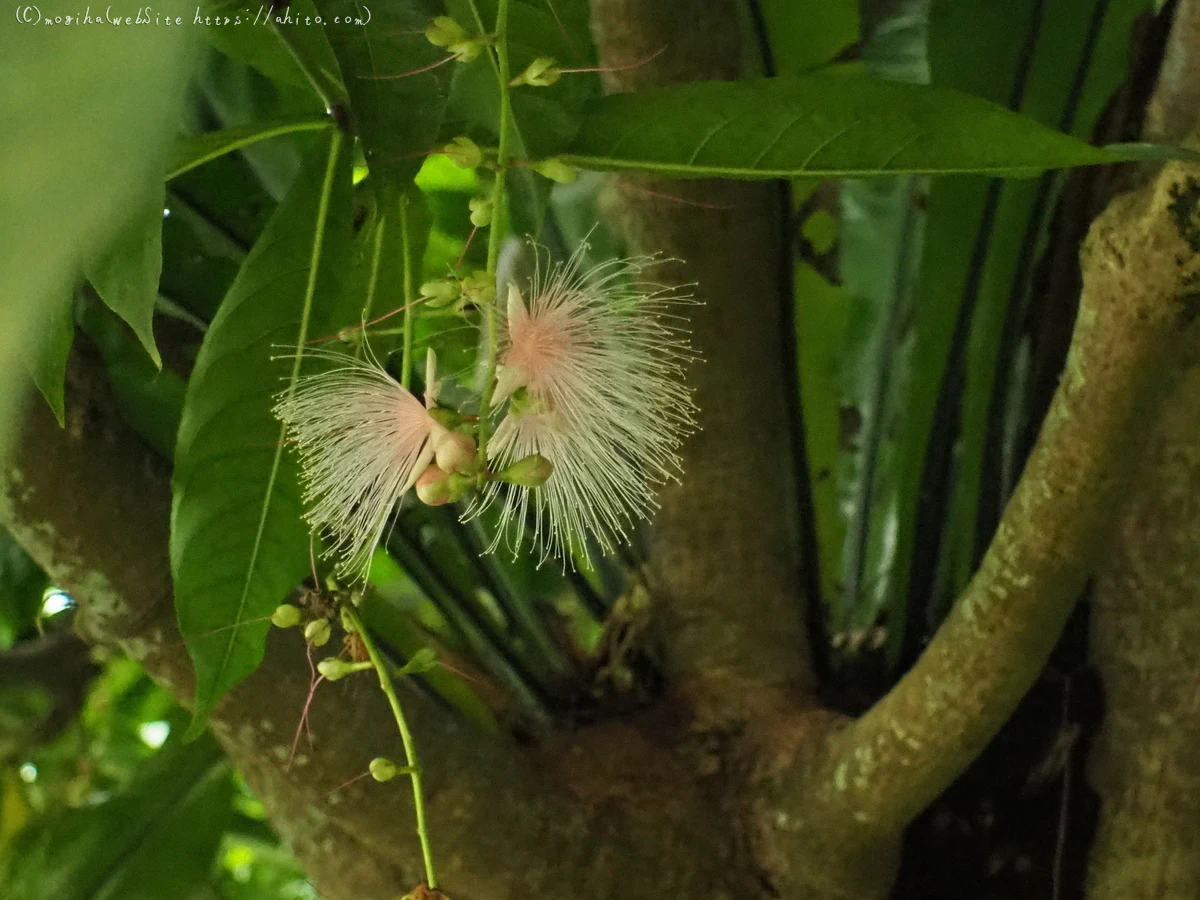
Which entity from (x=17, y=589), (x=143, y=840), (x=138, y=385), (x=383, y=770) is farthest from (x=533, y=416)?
(x=17, y=589)

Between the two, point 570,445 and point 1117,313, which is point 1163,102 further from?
point 570,445

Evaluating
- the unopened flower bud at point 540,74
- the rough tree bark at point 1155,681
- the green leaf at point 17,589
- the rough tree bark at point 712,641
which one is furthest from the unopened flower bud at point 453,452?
the green leaf at point 17,589

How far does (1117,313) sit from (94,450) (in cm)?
40

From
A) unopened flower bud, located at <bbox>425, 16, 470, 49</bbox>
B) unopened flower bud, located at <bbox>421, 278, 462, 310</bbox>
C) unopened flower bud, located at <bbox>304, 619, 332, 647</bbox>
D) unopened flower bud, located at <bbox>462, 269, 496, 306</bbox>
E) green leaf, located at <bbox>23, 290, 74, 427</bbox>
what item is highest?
unopened flower bud, located at <bbox>425, 16, 470, 49</bbox>

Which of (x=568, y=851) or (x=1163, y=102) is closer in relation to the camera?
(x=1163, y=102)

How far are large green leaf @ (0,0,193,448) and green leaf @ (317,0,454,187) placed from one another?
0.70 ft

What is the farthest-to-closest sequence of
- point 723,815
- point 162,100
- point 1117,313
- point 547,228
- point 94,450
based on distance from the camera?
point 547,228, point 723,815, point 94,450, point 1117,313, point 162,100

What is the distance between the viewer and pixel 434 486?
0.30m

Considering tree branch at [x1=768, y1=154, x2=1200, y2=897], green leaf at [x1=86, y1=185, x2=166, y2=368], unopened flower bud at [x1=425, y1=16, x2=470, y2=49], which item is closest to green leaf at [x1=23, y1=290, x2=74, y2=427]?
green leaf at [x1=86, y1=185, x2=166, y2=368]

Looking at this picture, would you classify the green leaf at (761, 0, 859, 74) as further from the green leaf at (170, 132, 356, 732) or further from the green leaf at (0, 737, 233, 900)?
the green leaf at (0, 737, 233, 900)

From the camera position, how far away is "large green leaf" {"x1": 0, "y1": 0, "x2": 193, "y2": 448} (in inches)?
3.5

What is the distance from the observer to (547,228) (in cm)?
66

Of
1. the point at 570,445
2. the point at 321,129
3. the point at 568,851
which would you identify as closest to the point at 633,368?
the point at 570,445

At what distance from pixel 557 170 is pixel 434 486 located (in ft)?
0.32
